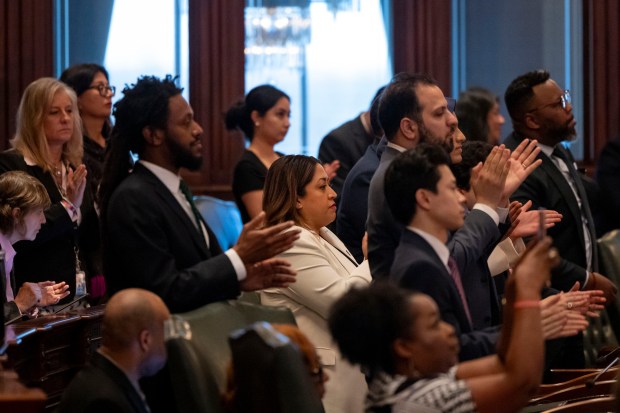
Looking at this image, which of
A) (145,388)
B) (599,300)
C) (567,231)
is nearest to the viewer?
(145,388)

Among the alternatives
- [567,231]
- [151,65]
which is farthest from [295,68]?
[567,231]

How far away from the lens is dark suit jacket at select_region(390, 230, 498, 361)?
117 inches

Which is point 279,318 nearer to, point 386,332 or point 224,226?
point 386,332

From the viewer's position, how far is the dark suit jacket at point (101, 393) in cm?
275

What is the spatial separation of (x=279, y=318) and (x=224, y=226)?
11.3 ft

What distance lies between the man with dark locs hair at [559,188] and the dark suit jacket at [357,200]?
837mm

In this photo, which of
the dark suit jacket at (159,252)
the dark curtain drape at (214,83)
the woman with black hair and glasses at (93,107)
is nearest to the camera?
the dark suit jacket at (159,252)

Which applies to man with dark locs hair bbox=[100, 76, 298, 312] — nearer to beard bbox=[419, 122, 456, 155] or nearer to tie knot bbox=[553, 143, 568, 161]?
beard bbox=[419, 122, 456, 155]

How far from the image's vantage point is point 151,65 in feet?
23.6

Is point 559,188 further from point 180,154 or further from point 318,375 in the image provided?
point 318,375

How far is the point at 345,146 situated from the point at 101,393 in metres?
3.03

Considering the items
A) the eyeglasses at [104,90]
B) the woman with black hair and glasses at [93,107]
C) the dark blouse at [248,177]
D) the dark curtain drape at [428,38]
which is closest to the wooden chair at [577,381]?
the dark blouse at [248,177]

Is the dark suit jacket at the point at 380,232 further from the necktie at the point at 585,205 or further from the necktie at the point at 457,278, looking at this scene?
the necktie at the point at 585,205

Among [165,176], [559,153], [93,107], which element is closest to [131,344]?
[165,176]
